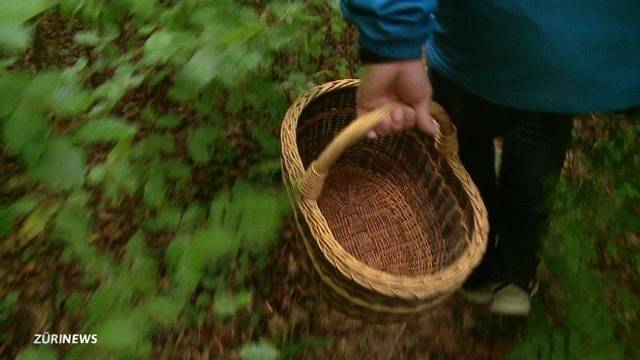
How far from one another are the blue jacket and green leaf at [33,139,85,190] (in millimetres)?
429

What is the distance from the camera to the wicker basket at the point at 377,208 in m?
0.99

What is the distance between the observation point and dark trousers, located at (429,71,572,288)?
1.04 metres

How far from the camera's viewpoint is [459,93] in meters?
1.06

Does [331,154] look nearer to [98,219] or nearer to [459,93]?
[459,93]

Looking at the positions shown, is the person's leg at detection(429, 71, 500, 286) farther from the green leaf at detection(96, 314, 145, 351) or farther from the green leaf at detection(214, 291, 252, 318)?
the green leaf at detection(96, 314, 145, 351)

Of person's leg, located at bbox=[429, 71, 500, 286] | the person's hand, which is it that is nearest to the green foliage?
the person's hand

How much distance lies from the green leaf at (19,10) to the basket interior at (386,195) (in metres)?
0.73

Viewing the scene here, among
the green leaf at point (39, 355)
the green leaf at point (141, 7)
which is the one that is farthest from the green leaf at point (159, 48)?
the green leaf at point (39, 355)

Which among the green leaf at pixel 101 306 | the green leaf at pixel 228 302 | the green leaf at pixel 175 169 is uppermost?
the green leaf at pixel 101 306

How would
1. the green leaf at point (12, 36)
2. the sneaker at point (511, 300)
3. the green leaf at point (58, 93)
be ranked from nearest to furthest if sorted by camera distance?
the green leaf at point (12, 36) < the green leaf at point (58, 93) < the sneaker at point (511, 300)

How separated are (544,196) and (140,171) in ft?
2.52

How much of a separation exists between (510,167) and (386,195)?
39 cm

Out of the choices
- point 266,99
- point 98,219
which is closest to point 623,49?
point 266,99

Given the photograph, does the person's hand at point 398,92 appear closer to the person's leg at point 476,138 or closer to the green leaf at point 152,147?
the person's leg at point 476,138
